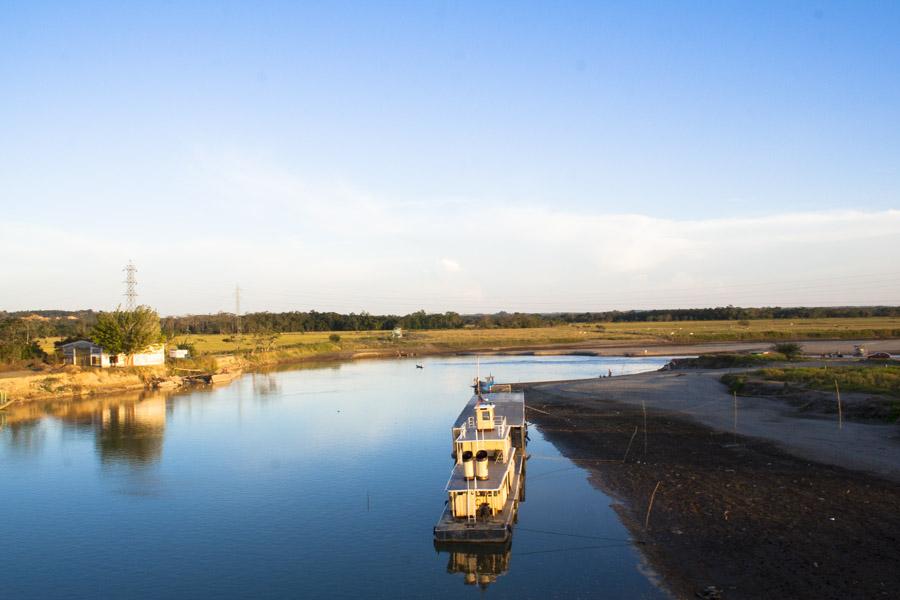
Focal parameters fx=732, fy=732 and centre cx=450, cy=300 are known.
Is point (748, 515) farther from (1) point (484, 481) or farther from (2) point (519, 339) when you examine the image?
(2) point (519, 339)

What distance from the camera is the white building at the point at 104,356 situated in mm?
66000

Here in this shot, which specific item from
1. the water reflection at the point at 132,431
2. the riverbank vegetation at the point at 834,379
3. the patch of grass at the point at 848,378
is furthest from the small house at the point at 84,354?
the patch of grass at the point at 848,378

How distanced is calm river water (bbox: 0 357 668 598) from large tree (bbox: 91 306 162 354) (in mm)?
19899

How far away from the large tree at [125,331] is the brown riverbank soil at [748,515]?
154 ft

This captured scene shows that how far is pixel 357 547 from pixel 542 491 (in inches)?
313

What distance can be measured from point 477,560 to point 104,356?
2237 inches

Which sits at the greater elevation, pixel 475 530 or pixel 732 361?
pixel 732 361

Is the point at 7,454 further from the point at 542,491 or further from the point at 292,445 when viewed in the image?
the point at 542,491

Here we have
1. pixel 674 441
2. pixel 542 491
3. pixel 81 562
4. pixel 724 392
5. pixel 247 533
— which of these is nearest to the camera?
pixel 81 562

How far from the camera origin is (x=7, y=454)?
34562mm

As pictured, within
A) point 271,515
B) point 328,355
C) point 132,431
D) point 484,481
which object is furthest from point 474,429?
point 328,355

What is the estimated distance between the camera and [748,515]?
65.9 ft

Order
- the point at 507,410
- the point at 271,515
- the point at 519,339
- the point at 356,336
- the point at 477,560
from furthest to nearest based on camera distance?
1. the point at 356,336
2. the point at 519,339
3. the point at 507,410
4. the point at 271,515
5. the point at 477,560

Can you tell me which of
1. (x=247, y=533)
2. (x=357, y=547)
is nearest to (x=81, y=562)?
(x=247, y=533)
